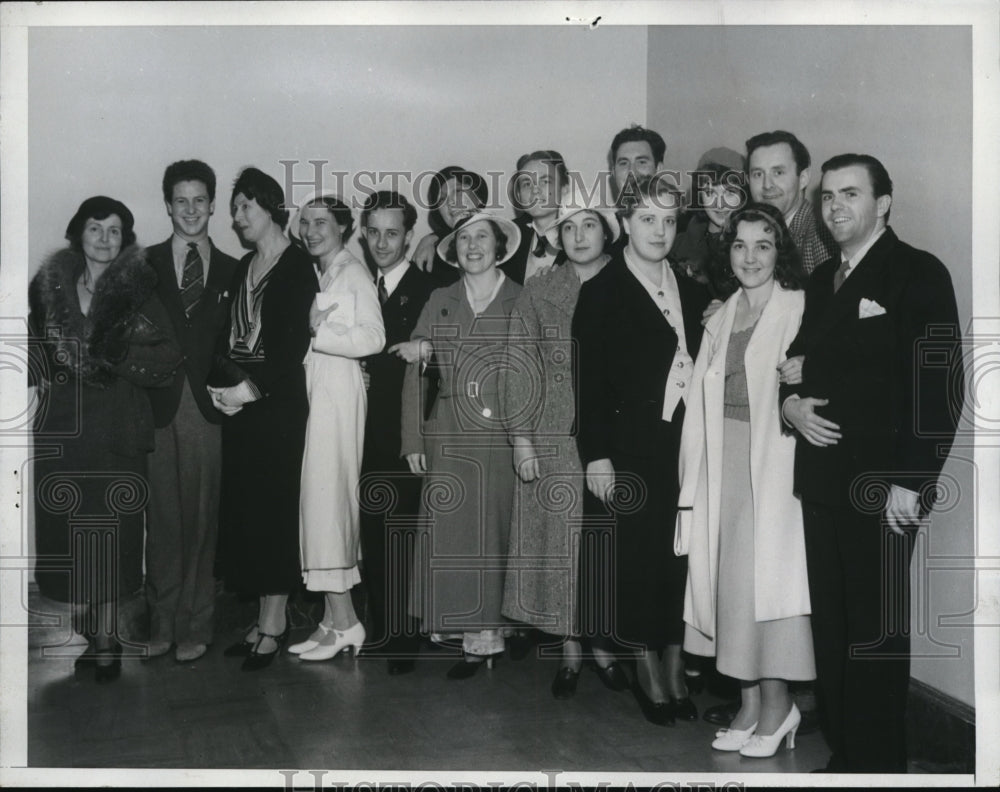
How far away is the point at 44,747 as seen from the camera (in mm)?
3176

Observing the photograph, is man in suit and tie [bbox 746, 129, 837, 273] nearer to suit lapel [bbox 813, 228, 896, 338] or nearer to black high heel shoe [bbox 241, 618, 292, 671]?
suit lapel [bbox 813, 228, 896, 338]

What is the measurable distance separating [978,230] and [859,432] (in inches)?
28.6

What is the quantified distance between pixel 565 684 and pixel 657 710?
292 millimetres

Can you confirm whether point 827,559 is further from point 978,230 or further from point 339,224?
point 339,224

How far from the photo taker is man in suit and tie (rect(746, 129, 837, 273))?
10.0 ft

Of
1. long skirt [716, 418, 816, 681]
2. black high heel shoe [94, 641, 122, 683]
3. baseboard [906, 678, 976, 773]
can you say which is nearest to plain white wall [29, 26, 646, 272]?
long skirt [716, 418, 816, 681]

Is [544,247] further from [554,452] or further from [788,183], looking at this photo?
[788,183]

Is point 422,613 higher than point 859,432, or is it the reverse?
point 859,432

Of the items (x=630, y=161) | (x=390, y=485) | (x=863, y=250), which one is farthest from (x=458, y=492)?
(x=863, y=250)

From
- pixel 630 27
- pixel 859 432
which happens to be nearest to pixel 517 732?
pixel 859 432

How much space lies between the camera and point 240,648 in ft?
11.0

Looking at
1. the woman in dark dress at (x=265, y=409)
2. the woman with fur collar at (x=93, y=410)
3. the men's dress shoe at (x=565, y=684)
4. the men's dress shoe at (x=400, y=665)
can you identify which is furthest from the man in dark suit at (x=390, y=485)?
the woman with fur collar at (x=93, y=410)

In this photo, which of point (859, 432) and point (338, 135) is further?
point (338, 135)

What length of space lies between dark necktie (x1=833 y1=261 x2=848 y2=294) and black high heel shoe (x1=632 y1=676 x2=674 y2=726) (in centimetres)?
134
